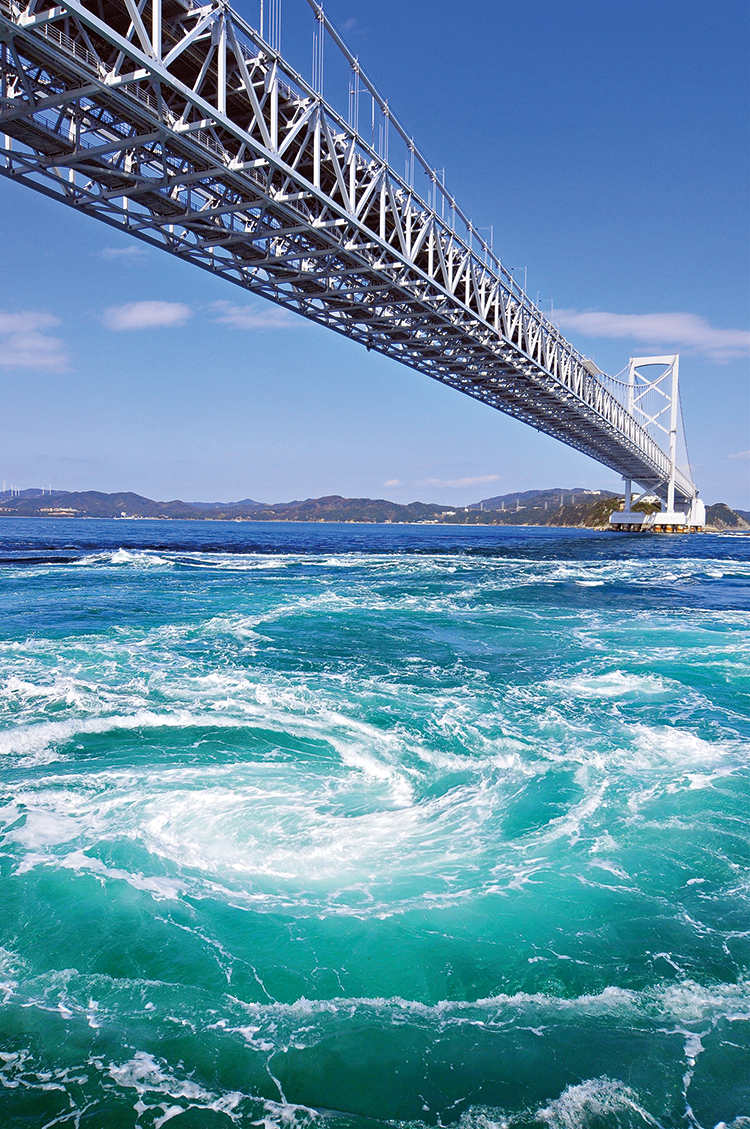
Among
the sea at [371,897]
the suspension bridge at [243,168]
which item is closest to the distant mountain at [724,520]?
the suspension bridge at [243,168]

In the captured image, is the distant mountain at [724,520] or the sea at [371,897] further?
the distant mountain at [724,520]

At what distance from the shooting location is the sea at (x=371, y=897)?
256 centimetres

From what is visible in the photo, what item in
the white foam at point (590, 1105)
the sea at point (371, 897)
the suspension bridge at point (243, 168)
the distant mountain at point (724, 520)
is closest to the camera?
the white foam at point (590, 1105)

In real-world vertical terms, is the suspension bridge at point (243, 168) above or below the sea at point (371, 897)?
above

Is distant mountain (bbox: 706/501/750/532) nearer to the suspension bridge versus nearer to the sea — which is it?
the suspension bridge

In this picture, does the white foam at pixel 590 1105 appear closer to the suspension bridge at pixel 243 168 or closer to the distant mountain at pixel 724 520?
the suspension bridge at pixel 243 168

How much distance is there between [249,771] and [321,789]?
79cm

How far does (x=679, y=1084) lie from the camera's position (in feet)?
8.36

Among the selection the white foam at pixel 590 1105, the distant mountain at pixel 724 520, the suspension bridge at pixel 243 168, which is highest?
the suspension bridge at pixel 243 168

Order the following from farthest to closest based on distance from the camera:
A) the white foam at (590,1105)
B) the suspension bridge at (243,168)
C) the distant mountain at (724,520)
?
the distant mountain at (724,520) → the suspension bridge at (243,168) → the white foam at (590,1105)

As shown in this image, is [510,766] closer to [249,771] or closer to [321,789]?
[321,789]

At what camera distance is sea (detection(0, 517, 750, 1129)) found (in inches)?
101

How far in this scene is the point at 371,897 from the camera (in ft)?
12.5

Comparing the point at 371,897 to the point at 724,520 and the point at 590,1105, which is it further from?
the point at 724,520
